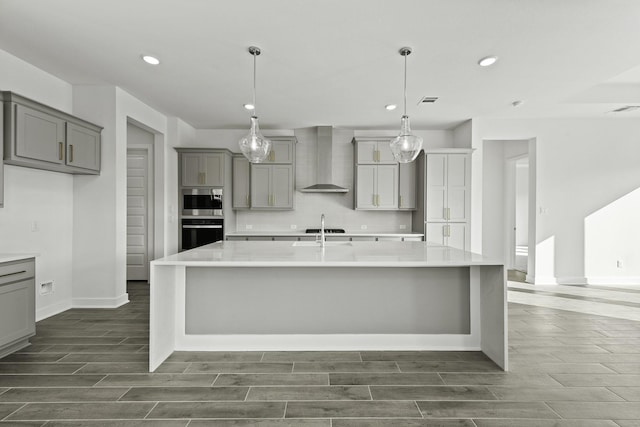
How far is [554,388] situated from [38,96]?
17.5 ft

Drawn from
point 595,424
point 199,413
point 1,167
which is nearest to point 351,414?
point 199,413

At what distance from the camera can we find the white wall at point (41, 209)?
3566 millimetres

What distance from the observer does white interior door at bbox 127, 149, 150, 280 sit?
5953 mm

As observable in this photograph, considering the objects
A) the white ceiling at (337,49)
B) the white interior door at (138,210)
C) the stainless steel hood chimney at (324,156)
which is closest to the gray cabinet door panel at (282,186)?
the stainless steel hood chimney at (324,156)

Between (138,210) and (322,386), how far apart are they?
4.81 m

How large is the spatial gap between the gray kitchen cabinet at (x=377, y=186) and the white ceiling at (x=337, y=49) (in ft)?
4.20

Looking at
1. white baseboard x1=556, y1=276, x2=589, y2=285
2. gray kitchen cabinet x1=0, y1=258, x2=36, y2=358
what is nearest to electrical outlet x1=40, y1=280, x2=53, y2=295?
gray kitchen cabinet x1=0, y1=258, x2=36, y2=358

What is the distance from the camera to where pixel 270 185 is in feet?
20.4

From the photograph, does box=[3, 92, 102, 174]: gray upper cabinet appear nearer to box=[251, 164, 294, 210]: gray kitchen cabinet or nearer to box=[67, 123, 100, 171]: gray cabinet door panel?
box=[67, 123, 100, 171]: gray cabinet door panel

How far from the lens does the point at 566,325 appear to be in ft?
12.5

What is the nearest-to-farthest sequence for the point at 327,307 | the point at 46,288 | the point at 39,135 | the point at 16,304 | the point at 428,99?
the point at 16,304
the point at 327,307
the point at 39,135
the point at 46,288
the point at 428,99

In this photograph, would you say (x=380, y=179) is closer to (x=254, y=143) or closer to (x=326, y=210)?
(x=326, y=210)

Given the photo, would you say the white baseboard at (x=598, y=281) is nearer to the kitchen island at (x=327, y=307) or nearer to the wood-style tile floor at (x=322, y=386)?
the wood-style tile floor at (x=322, y=386)

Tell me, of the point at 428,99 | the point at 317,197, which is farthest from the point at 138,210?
the point at 428,99
